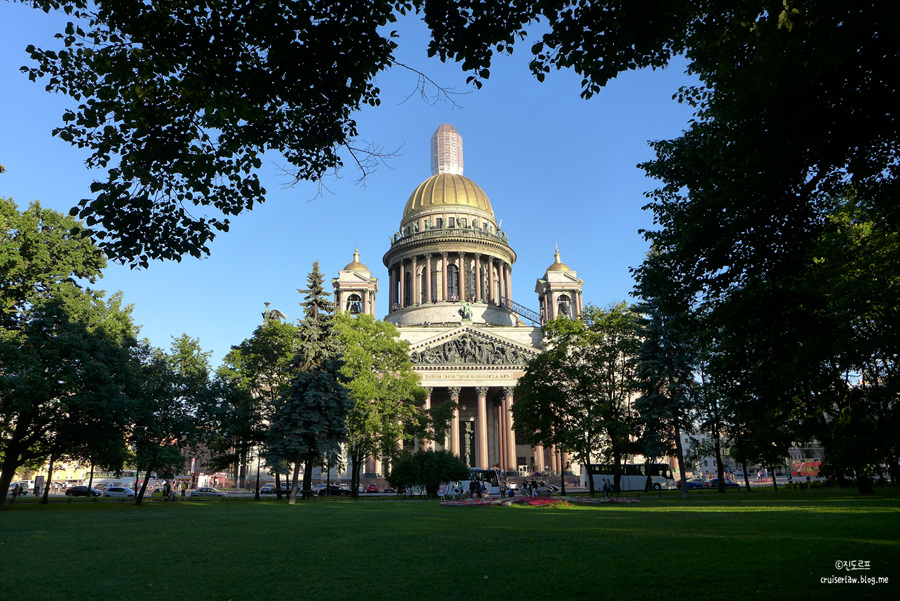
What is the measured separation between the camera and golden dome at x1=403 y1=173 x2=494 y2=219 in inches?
3292

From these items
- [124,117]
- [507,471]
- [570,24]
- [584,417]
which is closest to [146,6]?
[124,117]

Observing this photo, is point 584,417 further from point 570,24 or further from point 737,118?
point 570,24

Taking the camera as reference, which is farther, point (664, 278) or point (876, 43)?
point (664, 278)

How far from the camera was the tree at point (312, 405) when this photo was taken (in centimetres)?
3188

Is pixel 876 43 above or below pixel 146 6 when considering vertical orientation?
below

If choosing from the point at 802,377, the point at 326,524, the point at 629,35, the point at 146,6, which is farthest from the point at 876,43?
the point at 802,377

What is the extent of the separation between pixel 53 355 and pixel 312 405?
11.5 metres

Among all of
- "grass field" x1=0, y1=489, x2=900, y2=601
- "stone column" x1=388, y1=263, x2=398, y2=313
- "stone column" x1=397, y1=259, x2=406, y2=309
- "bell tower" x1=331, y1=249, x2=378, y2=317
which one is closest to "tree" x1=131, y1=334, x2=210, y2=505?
"grass field" x1=0, y1=489, x2=900, y2=601

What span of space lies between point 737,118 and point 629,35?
3.33m

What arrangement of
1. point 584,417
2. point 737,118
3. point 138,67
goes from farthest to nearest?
point 584,417
point 737,118
point 138,67

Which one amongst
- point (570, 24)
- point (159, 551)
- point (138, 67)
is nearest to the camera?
point (138, 67)

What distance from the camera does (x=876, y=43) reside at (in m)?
7.93


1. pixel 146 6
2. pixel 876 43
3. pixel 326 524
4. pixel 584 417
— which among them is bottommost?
pixel 326 524

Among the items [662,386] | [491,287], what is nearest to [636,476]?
[662,386]
